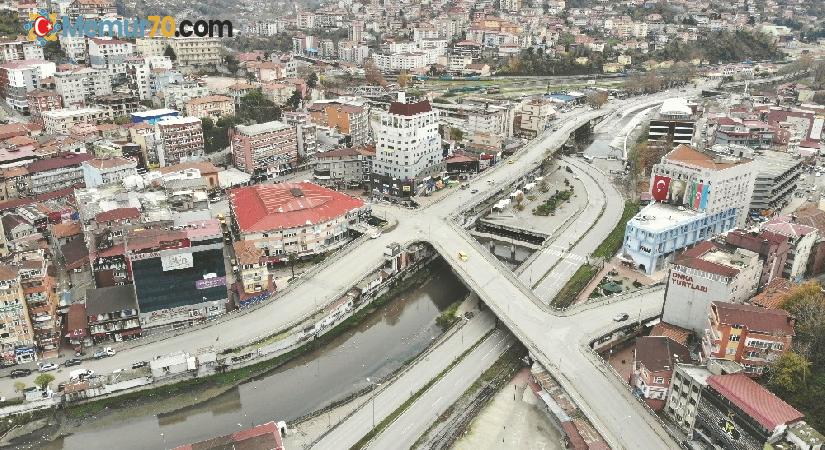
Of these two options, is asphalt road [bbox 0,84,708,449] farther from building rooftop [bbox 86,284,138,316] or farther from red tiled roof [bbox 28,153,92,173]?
red tiled roof [bbox 28,153,92,173]

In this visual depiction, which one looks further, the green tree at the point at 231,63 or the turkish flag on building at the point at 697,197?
the green tree at the point at 231,63

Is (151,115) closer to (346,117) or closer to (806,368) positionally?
(346,117)

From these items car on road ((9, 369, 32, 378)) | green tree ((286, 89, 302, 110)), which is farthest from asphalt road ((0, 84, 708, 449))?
green tree ((286, 89, 302, 110))

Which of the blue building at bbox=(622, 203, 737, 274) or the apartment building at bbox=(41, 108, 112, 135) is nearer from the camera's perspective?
the blue building at bbox=(622, 203, 737, 274)

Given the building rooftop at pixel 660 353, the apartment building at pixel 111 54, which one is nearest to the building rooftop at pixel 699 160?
the building rooftop at pixel 660 353

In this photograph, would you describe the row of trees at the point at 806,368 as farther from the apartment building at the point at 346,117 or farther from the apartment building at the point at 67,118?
the apartment building at the point at 67,118

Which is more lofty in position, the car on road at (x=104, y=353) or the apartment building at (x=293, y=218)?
the apartment building at (x=293, y=218)
